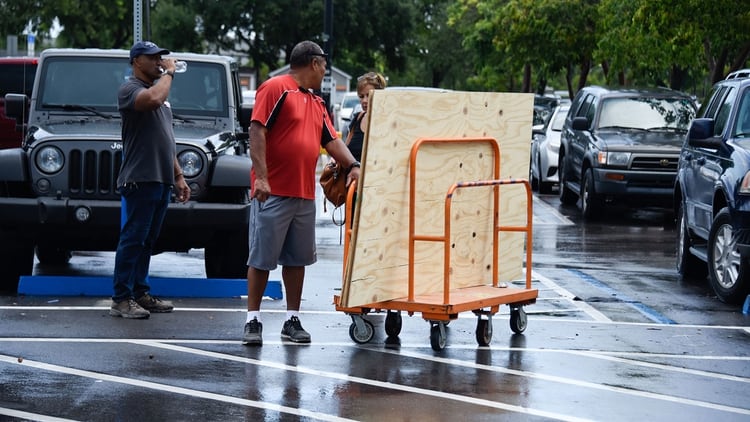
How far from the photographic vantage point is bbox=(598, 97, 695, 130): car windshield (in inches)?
797

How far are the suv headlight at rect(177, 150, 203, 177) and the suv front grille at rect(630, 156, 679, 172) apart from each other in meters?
9.67

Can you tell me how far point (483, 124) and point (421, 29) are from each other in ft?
199

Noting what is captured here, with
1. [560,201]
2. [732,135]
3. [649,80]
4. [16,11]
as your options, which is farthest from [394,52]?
[732,135]

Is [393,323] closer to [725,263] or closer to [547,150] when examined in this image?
[725,263]

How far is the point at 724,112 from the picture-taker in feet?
42.1

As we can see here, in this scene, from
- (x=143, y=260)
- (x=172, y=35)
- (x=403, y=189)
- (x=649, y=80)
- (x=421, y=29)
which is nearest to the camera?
(x=403, y=189)

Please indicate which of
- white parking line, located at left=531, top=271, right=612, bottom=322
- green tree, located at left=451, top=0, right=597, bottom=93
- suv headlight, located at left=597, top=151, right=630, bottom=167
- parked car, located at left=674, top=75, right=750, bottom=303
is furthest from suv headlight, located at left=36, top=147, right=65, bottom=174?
green tree, located at left=451, top=0, right=597, bottom=93

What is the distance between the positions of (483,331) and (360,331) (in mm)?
796

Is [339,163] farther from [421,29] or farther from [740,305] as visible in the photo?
[421,29]

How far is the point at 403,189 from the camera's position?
8.99 metres

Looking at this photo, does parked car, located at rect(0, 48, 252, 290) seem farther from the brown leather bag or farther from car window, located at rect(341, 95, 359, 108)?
car window, located at rect(341, 95, 359, 108)

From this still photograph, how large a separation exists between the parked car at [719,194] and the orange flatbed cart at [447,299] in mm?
2338

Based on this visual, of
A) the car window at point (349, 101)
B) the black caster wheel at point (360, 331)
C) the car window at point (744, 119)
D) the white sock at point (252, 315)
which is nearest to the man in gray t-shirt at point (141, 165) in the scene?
the white sock at point (252, 315)

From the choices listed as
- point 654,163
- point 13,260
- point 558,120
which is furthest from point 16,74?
point 558,120
